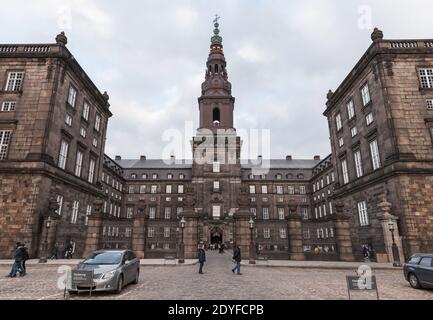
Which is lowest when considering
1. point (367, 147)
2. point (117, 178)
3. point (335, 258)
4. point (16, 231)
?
point (335, 258)

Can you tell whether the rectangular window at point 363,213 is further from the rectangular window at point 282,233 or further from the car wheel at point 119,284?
the car wheel at point 119,284

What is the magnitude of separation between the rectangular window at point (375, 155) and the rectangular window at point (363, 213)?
426 cm

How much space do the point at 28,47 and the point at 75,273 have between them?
1131 inches

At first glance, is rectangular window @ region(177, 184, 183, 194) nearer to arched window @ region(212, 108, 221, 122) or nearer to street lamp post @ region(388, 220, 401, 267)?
arched window @ region(212, 108, 221, 122)

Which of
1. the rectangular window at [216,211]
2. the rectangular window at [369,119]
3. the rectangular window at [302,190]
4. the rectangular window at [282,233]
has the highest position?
the rectangular window at [369,119]

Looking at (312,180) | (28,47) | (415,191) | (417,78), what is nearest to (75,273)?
(415,191)

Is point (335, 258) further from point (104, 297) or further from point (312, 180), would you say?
point (312, 180)

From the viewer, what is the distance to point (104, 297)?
9156 millimetres

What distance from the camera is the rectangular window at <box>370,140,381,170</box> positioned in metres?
26.7

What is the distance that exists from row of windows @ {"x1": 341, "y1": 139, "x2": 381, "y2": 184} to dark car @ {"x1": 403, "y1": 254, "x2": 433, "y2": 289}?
16.6 metres

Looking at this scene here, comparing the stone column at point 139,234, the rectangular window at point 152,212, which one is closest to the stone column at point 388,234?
the stone column at point 139,234

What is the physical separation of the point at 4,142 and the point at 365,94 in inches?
1446

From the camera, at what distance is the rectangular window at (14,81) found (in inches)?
1062

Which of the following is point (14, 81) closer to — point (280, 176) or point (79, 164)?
point (79, 164)
